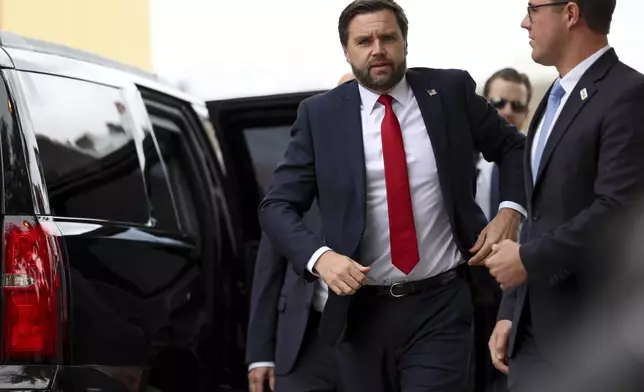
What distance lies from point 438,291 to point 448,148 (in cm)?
47

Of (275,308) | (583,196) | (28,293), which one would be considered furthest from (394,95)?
(28,293)

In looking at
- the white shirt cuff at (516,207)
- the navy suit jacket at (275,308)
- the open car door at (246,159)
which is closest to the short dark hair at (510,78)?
the open car door at (246,159)

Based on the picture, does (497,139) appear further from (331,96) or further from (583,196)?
(583,196)

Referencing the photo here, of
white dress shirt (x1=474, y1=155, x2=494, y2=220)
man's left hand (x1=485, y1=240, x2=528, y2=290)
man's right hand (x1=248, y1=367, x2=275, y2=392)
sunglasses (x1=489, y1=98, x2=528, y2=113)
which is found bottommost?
man's right hand (x1=248, y1=367, x2=275, y2=392)

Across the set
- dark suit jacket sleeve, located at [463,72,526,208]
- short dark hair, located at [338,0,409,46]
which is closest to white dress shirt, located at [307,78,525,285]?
dark suit jacket sleeve, located at [463,72,526,208]

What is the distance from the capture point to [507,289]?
13.6ft

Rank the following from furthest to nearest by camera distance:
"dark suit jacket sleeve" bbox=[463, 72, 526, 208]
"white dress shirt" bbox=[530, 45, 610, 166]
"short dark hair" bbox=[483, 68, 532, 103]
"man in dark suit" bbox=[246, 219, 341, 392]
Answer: "short dark hair" bbox=[483, 68, 532, 103] < "man in dark suit" bbox=[246, 219, 341, 392] < "dark suit jacket sleeve" bbox=[463, 72, 526, 208] < "white dress shirt" bbox=[530, 45, 610, 166]

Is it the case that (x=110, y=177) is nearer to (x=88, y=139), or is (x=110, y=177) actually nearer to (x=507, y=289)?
(x=88, y=139)

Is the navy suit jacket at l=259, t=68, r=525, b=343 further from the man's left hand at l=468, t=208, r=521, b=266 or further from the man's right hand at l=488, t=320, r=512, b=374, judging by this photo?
the man's right hand at l=488, t=320, r=512, b=374

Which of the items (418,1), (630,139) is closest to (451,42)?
(418,1)

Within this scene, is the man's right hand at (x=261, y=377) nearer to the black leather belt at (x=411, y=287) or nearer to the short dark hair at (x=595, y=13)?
the black leather belt at (x=411, y=287)

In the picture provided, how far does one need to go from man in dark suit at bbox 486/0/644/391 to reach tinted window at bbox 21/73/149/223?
61.6 inches

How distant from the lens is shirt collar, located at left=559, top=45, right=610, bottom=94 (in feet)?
12.6

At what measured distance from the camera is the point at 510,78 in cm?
586
